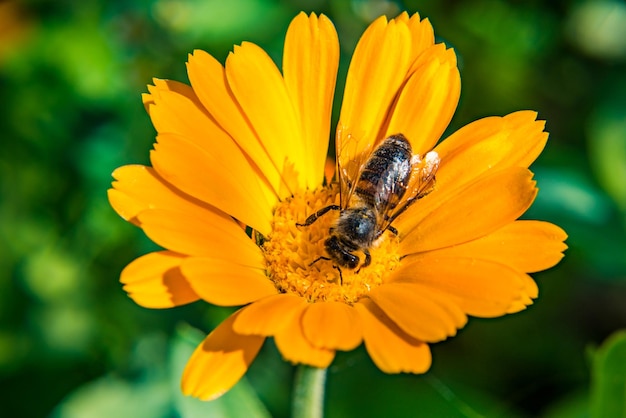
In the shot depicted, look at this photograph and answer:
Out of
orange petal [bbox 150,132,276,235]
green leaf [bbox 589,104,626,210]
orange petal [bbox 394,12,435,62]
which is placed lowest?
green leaf [bbox 589,104,626,210]

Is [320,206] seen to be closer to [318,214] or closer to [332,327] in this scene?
[318,214]

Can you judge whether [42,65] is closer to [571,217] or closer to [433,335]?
[571,217]

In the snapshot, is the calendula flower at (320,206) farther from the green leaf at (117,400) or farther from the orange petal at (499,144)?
the green leaf at (117,400)

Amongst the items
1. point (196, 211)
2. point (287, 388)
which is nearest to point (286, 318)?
point (196, 211)

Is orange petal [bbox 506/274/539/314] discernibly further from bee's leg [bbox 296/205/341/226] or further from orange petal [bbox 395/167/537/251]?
bee's leg [bbox 296/205/341/226]

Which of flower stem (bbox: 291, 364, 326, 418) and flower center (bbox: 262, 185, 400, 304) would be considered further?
flower center (bbox: 262, 185, 400, 304)

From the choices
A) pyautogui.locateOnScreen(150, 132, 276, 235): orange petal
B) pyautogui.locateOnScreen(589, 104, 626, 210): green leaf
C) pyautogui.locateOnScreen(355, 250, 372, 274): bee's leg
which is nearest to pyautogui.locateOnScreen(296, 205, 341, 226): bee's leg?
pyautogui.locateOnScreen(150, 132, 276, 235): orange petal

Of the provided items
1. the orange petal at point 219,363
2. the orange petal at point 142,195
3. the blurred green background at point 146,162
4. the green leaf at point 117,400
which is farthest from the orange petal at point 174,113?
the green leaf at point 117,400
